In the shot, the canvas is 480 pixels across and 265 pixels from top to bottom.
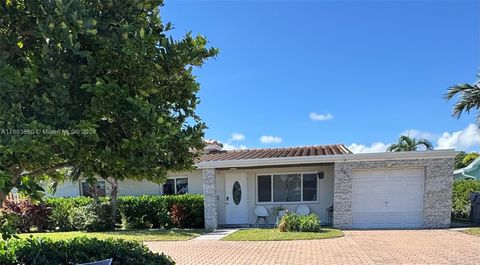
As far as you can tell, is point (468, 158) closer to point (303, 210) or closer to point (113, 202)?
point (303, 210)

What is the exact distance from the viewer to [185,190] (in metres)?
18.3

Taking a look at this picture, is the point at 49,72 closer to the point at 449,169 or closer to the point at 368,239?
the point at 368,239

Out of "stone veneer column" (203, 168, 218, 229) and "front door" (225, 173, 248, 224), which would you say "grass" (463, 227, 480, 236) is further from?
"stone veneer column" (203, 168, 218, 229)

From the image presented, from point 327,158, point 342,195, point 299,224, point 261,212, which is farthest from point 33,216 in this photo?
point 342,195

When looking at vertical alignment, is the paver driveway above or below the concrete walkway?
above

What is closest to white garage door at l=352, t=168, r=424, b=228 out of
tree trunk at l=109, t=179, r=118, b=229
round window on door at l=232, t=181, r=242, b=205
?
round window on door at l=232, t=181, r=242, b=205

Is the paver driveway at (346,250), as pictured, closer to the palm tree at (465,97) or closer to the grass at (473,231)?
the grass at (473,231)

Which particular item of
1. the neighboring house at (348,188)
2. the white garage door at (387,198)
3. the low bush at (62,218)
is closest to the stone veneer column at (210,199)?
the neighboring house at (348,188)

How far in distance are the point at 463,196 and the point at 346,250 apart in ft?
31.8

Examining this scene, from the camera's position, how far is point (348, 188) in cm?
1374

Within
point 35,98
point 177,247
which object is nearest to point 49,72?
point 35,98

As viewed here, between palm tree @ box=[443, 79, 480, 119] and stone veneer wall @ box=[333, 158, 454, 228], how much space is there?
2.99m

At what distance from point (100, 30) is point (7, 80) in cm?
90

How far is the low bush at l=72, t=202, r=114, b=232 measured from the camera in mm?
14852
